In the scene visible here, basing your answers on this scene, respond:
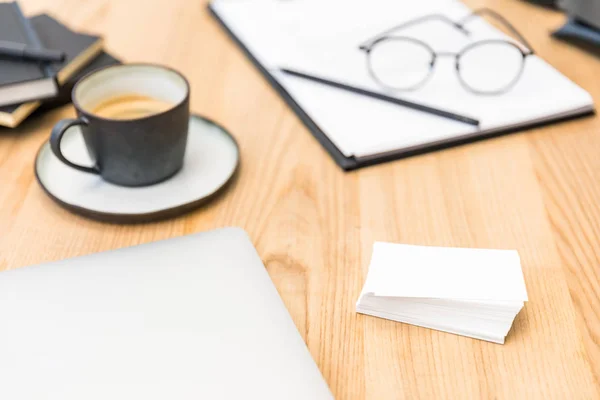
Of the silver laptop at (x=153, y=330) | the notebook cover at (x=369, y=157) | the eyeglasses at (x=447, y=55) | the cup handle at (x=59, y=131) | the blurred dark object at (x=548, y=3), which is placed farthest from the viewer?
the blurred dark object at (x=548, y=3)

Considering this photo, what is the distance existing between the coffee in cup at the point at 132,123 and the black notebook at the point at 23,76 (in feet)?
0.37

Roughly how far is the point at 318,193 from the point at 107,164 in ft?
0.68

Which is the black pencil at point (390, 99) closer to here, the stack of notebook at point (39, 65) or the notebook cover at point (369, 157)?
the notebook cover at point (369, 157)

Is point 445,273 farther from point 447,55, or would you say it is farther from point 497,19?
point 497,19

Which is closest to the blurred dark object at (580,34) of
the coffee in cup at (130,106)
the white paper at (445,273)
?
the white paper at (445,273)

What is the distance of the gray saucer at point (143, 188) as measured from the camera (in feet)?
1.89

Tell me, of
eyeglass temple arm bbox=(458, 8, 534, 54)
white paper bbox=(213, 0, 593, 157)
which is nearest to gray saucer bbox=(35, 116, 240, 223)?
white paper bbox=(213, 0, 593, 157)

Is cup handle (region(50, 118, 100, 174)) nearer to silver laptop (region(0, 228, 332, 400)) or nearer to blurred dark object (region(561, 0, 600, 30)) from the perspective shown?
silver laptop (region(0, 228, 332, 400))

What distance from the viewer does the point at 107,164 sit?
1.93 ft

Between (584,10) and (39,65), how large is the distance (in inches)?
28.6

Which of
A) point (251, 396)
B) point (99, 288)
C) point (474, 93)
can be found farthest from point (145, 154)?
point (474, 93)

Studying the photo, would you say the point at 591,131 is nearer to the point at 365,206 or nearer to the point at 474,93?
the point at 474,93

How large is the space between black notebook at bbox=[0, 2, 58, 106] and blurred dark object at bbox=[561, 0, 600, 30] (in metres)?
0.71

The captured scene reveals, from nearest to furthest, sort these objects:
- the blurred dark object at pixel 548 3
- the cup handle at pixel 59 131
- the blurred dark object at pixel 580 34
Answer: the cup handle at pixel 59 131 < the blurred dark object at pixel 580 34 < the blurred dark object at pixel 548 3
